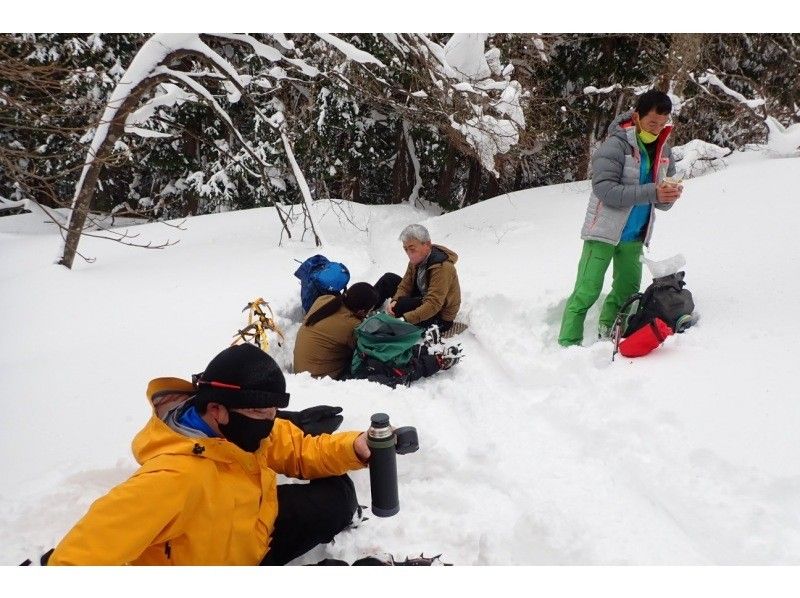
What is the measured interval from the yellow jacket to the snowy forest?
5.10 m

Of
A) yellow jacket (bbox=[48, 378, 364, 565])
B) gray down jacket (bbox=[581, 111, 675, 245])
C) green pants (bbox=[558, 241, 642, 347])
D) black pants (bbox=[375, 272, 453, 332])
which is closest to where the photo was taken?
yellow jacket (bbox=[48, 378, 364, 565])

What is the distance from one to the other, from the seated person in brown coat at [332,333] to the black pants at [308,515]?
71.6 inches

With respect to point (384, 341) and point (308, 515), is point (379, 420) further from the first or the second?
point (384, 341)

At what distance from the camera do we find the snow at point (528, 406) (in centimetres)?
249

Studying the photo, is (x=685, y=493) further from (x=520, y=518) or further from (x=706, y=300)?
(x=706, y=300)

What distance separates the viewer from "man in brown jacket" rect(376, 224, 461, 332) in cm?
497

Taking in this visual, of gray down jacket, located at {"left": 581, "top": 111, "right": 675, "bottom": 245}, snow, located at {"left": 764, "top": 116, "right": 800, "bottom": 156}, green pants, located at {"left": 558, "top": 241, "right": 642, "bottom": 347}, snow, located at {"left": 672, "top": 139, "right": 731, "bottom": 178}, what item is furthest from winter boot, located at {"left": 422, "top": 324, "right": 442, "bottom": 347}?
snow, located at {"left": 672, "top": 139, "right": 731, "bottom": 178}

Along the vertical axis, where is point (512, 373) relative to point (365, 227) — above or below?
above

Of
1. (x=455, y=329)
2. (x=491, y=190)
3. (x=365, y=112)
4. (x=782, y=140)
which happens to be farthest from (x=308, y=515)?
(x=491, y=190)

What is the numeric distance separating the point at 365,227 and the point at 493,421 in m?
8.15

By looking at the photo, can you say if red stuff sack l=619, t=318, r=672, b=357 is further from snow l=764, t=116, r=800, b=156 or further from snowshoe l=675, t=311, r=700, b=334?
snow l=764, t=116, r=800, b=156

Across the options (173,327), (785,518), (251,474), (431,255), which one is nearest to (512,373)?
(431,255)

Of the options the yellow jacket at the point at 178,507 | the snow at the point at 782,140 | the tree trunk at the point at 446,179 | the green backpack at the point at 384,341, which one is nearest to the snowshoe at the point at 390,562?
the yellow jacket at the point at 178,507

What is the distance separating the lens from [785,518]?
7.52 feet
